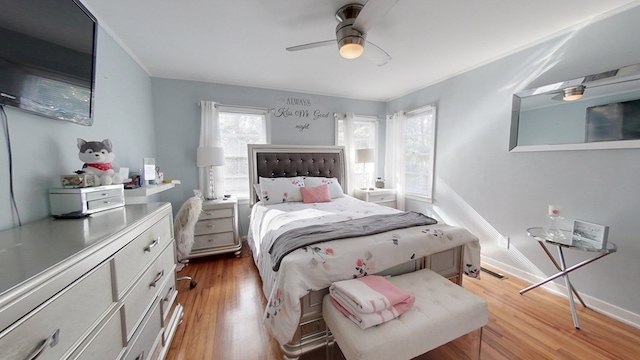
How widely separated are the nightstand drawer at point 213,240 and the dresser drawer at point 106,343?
2.01 meters

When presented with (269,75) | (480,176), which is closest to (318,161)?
(269,75)

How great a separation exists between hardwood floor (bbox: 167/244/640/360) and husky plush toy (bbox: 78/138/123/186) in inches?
48.7

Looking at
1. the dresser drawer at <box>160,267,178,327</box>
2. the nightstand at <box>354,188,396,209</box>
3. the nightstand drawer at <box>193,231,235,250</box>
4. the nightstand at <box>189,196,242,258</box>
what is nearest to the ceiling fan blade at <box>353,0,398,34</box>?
the dresser drawer at <box>160,267,178,327</box>

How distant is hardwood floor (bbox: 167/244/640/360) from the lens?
1.50 m

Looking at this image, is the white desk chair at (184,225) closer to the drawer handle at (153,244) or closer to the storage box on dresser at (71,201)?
the drawer handle at (153,244)

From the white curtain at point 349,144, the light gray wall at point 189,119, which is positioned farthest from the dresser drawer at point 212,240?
the white curtain at point 349,144

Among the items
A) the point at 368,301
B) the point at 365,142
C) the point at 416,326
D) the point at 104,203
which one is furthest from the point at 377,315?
the point at 365,142

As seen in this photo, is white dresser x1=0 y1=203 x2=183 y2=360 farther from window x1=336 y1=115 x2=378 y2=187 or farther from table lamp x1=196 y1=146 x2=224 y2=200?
window x1=336 y1=115 x2=378 y2=187

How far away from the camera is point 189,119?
3102 millimetres

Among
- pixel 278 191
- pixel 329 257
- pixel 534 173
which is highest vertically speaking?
pixel 534 173

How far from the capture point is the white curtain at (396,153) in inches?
149

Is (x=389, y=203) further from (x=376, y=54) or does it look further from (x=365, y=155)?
(x=376, y=54)

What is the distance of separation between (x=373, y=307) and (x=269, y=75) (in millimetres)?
2908

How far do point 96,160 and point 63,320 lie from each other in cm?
113
